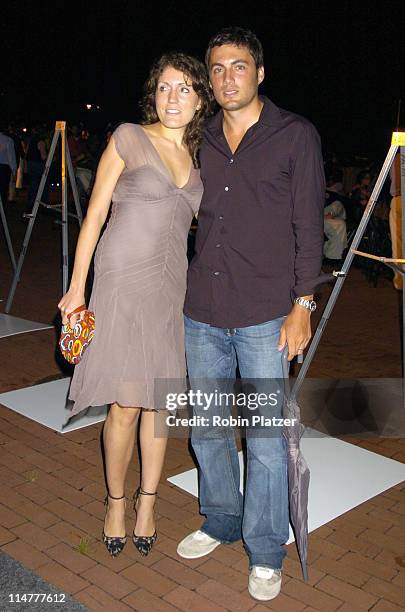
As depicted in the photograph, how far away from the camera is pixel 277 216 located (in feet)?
9.09

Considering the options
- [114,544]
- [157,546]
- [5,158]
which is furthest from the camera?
[5,158]

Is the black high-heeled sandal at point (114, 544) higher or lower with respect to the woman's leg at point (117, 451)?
lower

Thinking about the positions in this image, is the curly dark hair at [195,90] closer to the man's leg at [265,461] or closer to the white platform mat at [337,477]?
the man's leg at [265,461]

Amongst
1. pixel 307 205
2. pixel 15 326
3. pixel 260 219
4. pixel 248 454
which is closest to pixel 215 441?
pixel 248 454

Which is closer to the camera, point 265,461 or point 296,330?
point 296,330

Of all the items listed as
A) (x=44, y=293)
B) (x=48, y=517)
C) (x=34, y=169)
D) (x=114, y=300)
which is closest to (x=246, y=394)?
(x=114, y=300)

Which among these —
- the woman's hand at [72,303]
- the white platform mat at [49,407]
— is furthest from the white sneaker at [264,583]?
the white platform mat at [49,407]

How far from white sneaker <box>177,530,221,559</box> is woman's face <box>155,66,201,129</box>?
1.97 m

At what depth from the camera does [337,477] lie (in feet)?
13.3

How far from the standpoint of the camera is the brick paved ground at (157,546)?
2881mm

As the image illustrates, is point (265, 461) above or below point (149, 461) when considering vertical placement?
above

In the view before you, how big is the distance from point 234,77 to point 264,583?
218cm

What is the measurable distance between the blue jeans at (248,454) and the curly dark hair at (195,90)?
796 millimetres

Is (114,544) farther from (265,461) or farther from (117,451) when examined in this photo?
(265,461)
